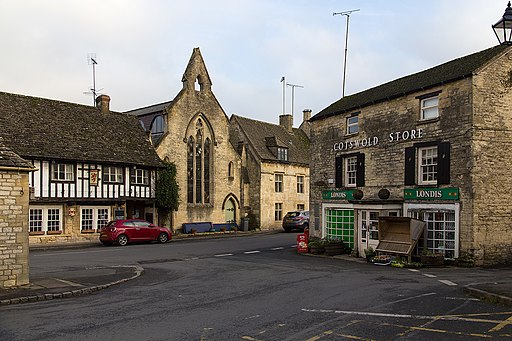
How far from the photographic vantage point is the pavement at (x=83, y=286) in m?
12.3

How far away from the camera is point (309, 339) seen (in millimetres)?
8523

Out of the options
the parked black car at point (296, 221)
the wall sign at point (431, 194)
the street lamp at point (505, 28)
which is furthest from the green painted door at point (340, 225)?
the parked black car at point (296, 221)

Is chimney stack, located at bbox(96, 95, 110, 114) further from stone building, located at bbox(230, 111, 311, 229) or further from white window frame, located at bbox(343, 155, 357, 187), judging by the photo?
white window frame, located at bbox(343, 155, 357, 187)

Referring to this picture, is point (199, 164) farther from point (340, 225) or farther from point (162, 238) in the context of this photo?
point (340, 225)

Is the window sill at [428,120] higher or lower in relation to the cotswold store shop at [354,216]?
higher

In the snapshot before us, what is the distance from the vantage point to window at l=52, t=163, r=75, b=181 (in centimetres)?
2962

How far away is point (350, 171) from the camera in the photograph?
1021 inches

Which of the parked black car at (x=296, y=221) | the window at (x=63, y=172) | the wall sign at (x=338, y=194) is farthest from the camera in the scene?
the parked black car at (x=296, y=221)

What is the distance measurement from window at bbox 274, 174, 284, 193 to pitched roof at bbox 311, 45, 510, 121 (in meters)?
16.4

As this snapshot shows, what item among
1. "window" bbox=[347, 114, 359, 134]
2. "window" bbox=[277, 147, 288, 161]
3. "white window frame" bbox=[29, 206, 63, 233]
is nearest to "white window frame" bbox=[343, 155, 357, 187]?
"window" bbox=[347, 114, 359, 134]

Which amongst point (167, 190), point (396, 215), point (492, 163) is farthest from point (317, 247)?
point (167, 190)

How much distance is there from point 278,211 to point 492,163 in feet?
86.0

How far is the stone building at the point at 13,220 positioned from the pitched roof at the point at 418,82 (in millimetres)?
15795

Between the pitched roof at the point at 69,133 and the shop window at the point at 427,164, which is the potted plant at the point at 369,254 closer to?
Answer: the shop window at the point at 427,164
